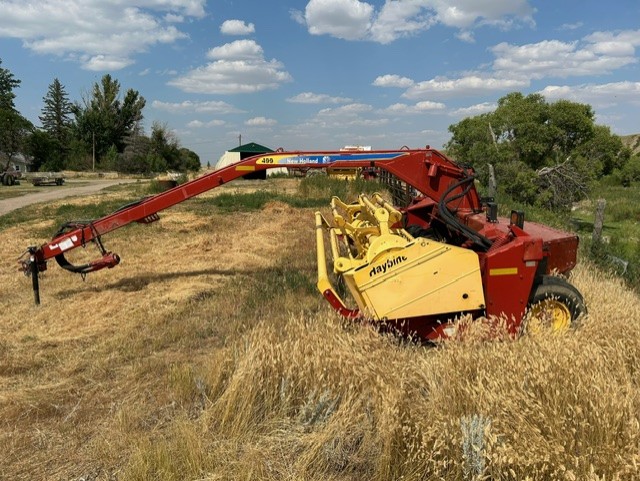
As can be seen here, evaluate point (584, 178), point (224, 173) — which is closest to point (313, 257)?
point (224, 173)

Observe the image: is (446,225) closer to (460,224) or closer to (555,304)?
(460,224)

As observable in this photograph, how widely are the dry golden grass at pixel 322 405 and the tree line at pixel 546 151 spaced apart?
1633cm

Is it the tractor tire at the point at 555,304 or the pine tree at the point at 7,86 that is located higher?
the pine tree at the point at 7,86

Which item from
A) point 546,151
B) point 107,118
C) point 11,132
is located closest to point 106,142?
point 107,118

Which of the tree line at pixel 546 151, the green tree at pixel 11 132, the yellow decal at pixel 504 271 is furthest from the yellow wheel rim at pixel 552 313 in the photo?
the green tree at pixel 11 132

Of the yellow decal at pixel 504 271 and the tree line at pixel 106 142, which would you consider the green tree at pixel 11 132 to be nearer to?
the tree line at pixel 106 142

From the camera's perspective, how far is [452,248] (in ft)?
14.6

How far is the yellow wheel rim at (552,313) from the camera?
4.77 metres

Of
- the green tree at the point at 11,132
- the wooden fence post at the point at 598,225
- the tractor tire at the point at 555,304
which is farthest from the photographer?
the green tree at the point at 11,132

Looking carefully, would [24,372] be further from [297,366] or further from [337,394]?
[337,394]

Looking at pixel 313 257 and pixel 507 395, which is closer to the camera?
pixel 507 395

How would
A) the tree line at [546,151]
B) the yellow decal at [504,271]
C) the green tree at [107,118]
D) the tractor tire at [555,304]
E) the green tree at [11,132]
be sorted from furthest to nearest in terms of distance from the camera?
the green tree at [107,118] < the green tree at [11,132] < the tree line at [546,151] < the tractor tire at [555,304] < the yellow decal at [504,271]

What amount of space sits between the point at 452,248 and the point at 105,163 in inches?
2480

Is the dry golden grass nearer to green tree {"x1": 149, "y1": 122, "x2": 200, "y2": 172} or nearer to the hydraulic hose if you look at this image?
the hydraulic hose
